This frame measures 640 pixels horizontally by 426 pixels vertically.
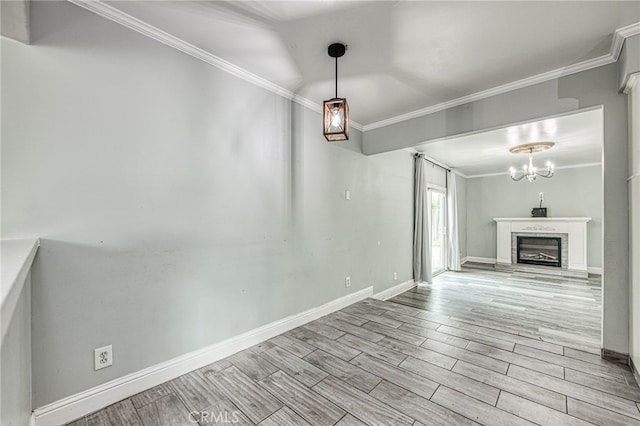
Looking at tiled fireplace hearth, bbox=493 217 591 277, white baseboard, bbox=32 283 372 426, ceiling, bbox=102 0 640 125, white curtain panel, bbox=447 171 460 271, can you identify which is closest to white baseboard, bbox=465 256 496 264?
tiled fireplace hearth, bbox=493 217 591 277

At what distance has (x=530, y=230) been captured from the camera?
23.6ft

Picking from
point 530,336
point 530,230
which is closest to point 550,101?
point 530,336

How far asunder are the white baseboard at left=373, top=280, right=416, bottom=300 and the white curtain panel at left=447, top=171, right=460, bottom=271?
2050mm

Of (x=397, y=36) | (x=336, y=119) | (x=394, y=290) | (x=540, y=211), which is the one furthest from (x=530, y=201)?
(x=336, y=119)

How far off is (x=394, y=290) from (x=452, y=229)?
117 inches

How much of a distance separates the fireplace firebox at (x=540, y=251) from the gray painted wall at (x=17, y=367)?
910 centimetres

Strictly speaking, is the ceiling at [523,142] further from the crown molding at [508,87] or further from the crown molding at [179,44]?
the crown molding at [179,44]

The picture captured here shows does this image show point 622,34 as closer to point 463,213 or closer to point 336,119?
point 336,119

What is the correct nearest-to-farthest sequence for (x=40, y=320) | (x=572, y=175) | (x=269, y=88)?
(x=40, y=320) < (x=269, y=88) < (x=572, y=175)

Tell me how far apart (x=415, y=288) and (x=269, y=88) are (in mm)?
4342

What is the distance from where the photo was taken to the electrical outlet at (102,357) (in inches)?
67.9

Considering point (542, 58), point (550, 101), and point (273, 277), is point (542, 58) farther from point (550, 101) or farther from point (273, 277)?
point (273, 277)

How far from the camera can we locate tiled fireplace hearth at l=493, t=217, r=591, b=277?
6.53 meters

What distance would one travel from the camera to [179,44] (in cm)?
214
